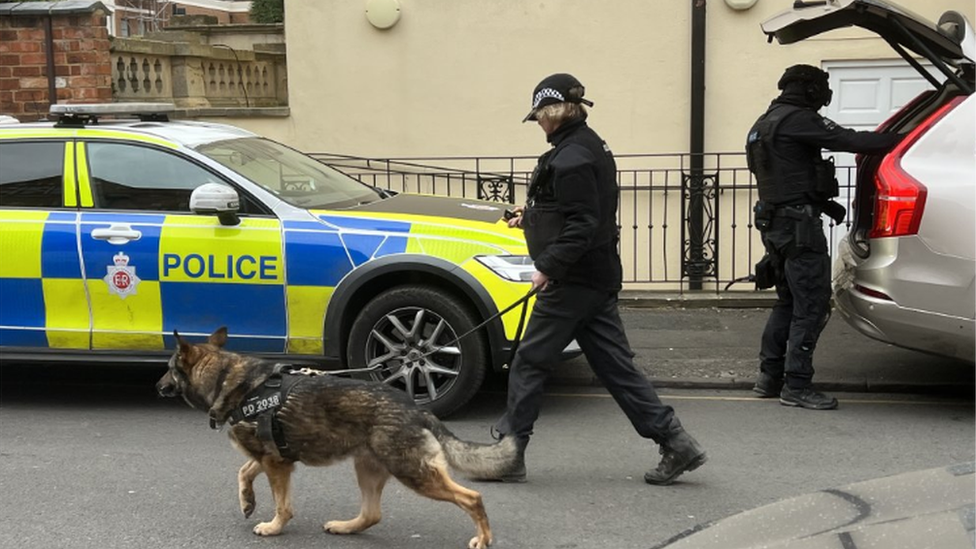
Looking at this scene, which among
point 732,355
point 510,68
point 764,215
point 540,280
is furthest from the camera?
point 510,68

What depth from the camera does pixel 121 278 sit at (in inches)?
238

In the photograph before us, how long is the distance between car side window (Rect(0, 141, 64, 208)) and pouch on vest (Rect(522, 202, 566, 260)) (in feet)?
9.68

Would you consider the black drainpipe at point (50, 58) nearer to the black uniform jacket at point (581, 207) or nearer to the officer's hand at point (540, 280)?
the black uniform jacket at point (581, 207)

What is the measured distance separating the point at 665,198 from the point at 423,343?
444cm

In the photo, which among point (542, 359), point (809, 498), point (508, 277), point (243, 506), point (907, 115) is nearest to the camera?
point (809, 498)

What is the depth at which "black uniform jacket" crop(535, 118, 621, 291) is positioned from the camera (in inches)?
187

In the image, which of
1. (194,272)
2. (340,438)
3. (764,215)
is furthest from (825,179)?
(194,272)

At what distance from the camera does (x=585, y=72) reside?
390 inches

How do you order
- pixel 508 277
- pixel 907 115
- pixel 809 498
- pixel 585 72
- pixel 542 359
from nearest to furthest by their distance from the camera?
pixel 809 498 < pixel 542 359 < pixel 508 277 < pixel 907 115 < pixel 585 72

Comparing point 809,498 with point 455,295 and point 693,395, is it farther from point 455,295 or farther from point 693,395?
point 693,395

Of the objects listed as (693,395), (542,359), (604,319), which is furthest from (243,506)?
(693,395)

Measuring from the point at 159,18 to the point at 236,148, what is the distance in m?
37.2

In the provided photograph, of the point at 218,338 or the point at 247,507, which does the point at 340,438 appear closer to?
the point at 247,507

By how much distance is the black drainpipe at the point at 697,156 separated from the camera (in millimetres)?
9562
